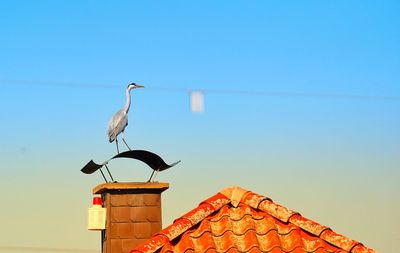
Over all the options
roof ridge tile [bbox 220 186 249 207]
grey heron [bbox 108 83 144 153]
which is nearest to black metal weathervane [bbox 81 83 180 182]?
grey heron [bbox 108 83 144 153]

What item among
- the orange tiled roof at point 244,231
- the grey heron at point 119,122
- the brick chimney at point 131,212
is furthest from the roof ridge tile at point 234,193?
the grey heron at point 119,122

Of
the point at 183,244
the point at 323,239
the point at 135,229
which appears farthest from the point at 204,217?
the point at 135,229

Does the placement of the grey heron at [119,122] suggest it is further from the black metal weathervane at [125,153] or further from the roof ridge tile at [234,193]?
the roof ridge tile at [234,193]

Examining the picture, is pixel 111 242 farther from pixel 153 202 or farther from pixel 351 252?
pixel 351 252

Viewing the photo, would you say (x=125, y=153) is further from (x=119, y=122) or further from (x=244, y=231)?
(x=244, y=231)

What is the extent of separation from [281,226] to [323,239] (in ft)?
1.82

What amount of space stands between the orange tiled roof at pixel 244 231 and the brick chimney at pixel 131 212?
9.01 ft

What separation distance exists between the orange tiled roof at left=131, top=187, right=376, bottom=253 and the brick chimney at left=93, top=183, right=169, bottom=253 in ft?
9.01

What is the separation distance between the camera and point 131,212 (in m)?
14.2

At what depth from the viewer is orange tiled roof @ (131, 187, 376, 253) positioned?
1101cm

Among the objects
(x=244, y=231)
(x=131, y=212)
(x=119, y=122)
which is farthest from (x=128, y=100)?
(x=244, y=231)

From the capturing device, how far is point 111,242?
14.0 meters

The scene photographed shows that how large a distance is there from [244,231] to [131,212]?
11.0 ft

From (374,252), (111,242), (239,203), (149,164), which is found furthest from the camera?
(149,164)
